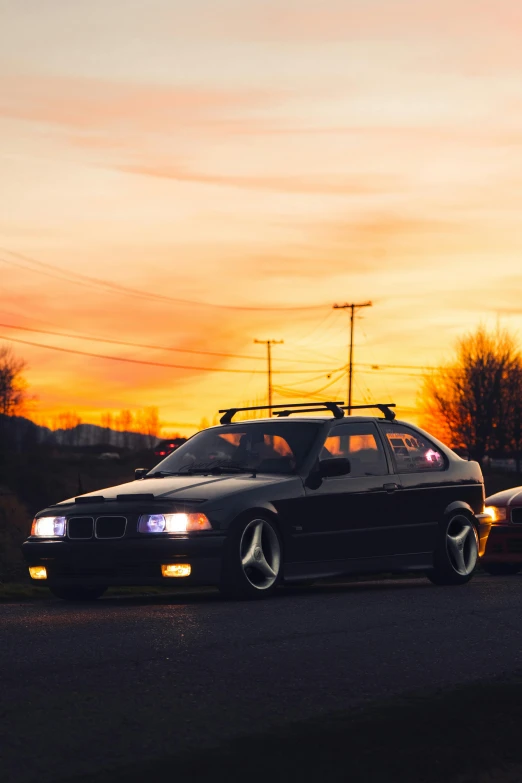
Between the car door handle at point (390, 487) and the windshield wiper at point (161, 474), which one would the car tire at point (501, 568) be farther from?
the windshield wiper at point (161, 474)

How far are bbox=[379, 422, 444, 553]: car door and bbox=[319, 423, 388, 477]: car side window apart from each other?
0.16m

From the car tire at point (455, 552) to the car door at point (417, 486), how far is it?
0.34 ft

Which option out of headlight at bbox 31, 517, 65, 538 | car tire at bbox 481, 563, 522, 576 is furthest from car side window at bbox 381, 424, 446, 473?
headlight at bbox 31, 517, 65, 538

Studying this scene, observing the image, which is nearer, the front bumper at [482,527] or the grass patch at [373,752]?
the grass patch at [373,752]

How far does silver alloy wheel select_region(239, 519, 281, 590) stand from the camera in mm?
10125

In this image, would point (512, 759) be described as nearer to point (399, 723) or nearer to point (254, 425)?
point (399, 723)

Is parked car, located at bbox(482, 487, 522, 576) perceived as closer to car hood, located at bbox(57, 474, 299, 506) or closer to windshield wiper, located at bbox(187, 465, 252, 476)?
windshield wiper, located at bbox(187, 465, 252, 476)

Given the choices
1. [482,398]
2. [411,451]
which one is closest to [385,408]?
[411,451]

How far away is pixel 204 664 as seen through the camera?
6184 millimetres

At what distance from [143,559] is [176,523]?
367 mm

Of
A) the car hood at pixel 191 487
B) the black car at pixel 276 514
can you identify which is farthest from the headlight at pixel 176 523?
the car hood at pixel 191 487

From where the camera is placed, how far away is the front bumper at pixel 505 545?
48.2 ft

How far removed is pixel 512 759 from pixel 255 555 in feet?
19.0

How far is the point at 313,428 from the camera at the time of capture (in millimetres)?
11477
